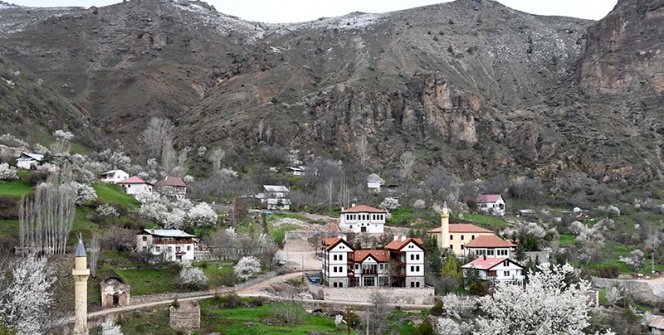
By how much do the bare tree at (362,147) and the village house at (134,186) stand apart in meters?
45.5

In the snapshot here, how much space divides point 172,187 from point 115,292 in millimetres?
43528

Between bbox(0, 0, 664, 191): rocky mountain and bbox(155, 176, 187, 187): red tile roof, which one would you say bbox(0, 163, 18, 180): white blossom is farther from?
bbox(0, 0, 664, 191): rocky mountain

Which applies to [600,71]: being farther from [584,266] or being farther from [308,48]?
[584,266]

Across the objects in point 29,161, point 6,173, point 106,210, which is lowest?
point 106,210

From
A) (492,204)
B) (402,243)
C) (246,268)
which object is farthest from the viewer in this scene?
(492,204)

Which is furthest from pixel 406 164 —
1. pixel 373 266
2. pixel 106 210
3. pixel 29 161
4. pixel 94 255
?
pixel 94 255

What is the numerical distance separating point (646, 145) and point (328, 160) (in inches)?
2255

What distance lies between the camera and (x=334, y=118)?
5153 inches

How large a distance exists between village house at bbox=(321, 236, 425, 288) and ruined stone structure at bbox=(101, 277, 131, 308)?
17.1 metres

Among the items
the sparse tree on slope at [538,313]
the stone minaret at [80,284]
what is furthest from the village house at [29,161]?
the sparse tree on slope at [538,313]

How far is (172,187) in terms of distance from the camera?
296 feet

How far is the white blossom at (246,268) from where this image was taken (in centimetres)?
5712

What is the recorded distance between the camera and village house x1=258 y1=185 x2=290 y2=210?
303 feet

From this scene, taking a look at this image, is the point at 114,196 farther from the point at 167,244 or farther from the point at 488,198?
the point at 488,198
